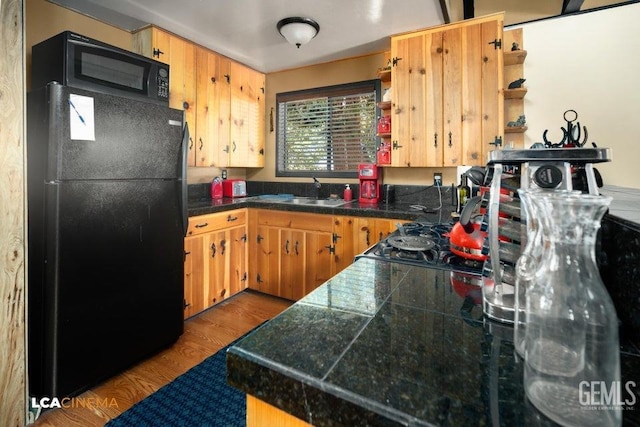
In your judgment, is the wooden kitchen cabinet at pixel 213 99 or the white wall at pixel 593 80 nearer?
the white wall at pixel 593 80

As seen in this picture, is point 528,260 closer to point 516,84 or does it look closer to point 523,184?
point 523,184

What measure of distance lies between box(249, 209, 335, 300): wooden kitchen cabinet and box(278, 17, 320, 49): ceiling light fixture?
4.64ft

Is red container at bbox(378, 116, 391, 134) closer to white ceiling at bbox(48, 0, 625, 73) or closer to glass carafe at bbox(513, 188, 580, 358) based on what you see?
white ceiling at bbox(48, 0, 625, 73)

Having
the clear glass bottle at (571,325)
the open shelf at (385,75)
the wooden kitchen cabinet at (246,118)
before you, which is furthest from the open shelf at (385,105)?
the clear glass bottle at (571,325)

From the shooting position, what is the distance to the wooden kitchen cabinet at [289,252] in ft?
8.91

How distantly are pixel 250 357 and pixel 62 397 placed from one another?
1.76 m

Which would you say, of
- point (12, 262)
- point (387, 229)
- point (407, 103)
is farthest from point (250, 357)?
point (407, 103)

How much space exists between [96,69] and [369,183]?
2189 millimetres

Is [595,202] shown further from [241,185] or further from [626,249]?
[241,185]

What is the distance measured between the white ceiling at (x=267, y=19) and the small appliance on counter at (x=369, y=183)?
43.8 inches

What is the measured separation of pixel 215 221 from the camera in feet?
8.77

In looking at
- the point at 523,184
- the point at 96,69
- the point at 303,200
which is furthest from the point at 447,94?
the point at 96,69

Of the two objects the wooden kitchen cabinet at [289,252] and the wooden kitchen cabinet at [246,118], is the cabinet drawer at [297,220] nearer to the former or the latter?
the wooden kitchen cabinet at [289,252]

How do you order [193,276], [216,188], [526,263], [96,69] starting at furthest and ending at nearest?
[216,188] < [193,276] < [96,69] < [526,263]
